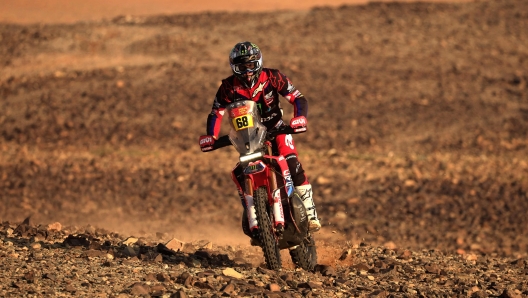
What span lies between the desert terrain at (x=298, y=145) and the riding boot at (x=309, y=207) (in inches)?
20.1

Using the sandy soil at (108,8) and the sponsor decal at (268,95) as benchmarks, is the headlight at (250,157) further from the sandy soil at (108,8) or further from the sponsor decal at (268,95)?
the sandy soil at (108,8)

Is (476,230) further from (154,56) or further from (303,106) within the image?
(154,56)

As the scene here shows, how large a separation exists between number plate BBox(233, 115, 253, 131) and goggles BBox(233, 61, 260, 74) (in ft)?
2.27

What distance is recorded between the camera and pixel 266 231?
8695 millimetres

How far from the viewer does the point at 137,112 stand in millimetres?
23422

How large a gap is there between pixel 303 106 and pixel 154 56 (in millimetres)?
19587

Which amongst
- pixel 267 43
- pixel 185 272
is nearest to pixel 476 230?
pixel 185 272

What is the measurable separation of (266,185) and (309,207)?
861 mm

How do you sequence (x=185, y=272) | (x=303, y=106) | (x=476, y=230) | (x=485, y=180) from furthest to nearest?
1. (x=485, y=180)
2. (x=476, y=230)
3. (x=303, y=106)
4. (x=185, y=272)

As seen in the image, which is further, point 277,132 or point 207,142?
point 207,142

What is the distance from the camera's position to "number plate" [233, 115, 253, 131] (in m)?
8.77

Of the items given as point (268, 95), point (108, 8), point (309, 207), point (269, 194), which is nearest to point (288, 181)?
point (269, 194)

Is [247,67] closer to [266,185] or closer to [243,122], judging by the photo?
[243,122]

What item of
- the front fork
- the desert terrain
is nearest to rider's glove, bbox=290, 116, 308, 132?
the front fork
